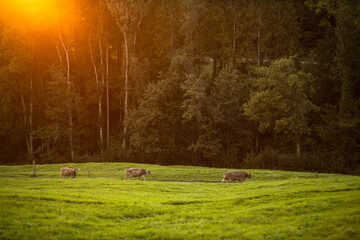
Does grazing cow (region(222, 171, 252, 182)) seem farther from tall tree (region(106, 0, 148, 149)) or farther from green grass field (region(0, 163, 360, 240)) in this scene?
tall tree (region(106, 0, 148, 149))

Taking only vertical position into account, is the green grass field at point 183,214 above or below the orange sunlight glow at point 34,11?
below

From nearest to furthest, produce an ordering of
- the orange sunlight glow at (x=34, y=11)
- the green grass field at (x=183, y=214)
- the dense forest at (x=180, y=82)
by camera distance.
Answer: the green grass field at (x=183, y=214), the dense forest at (x=180, y=82), the orange sunlight glow at (x=34, y=11)

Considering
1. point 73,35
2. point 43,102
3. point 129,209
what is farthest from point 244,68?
point 129,209

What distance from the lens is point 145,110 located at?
6462 cm

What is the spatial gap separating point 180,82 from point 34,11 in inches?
1112

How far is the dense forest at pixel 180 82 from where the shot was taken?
6125 centimetres

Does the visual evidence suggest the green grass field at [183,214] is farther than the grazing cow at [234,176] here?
No

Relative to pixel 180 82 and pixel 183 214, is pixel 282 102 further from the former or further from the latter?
pixel 183 214

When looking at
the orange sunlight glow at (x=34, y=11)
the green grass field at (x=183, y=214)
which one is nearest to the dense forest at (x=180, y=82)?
the orange sunlight glow at (x=34, y=11)

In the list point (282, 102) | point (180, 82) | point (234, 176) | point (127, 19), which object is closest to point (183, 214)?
point (234, 176)

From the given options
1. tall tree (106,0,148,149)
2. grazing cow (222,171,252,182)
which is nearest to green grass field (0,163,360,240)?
grazing cow (222,171,252,182)

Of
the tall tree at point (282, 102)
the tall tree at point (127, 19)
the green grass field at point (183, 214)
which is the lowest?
the green grass field at point (183, 214)

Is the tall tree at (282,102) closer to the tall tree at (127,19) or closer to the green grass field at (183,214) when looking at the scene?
the tall tree at (127,19)

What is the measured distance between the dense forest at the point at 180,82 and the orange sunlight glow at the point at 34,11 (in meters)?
0.18
